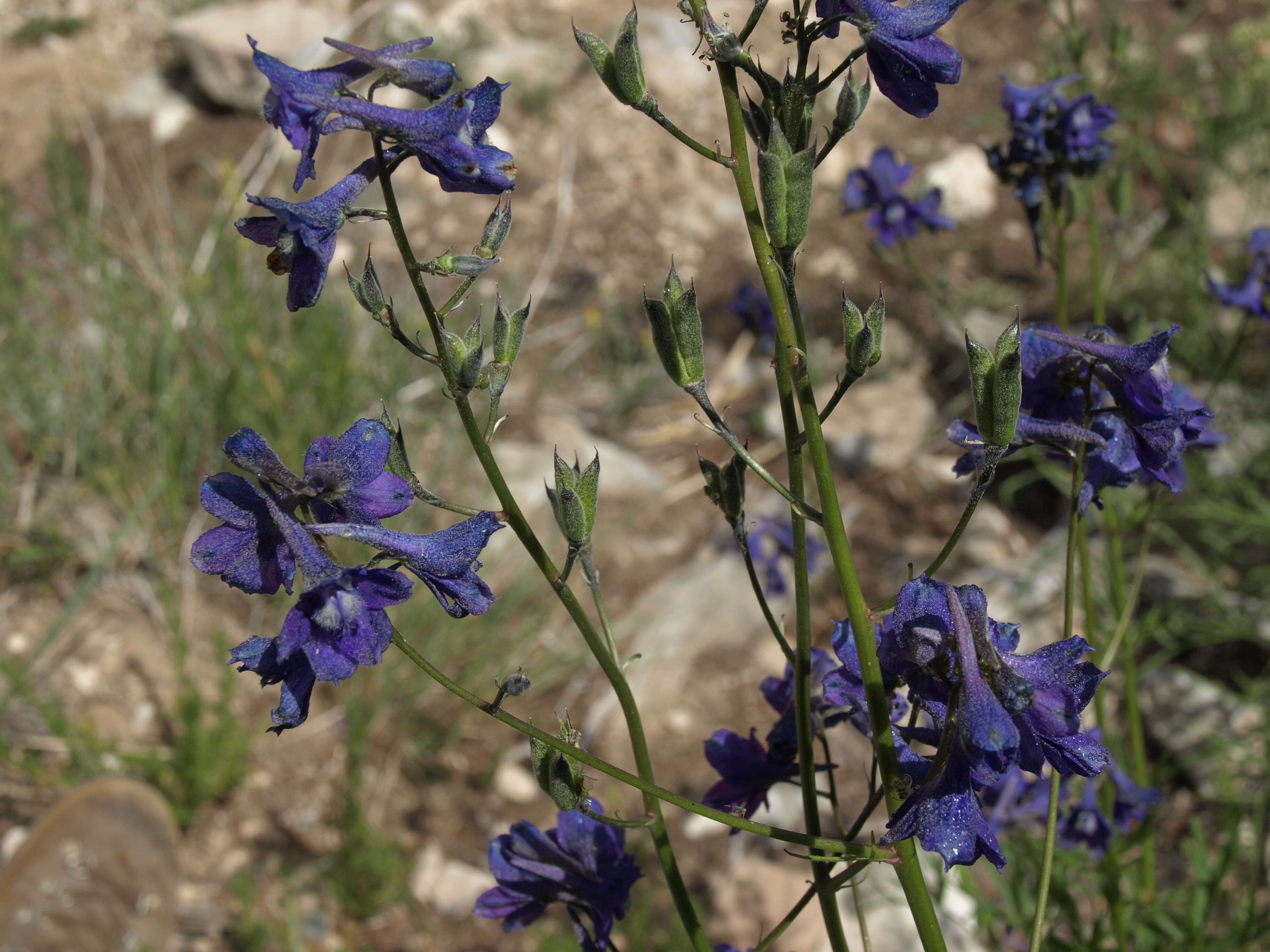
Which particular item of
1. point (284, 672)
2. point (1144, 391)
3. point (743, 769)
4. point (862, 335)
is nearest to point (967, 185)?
point (1144, 391)

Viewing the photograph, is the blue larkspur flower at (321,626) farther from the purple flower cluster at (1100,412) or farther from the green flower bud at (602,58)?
the purple flower cluster at (1100,412)

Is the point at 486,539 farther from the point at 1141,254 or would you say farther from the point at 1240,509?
the point at 1141,254

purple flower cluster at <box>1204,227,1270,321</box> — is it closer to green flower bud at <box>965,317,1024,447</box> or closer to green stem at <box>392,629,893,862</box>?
green flower bud at <box>965,317,1024,447</box>

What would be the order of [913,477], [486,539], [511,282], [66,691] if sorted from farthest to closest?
[511,282] < [913,477] < [66,691] < [486,539]

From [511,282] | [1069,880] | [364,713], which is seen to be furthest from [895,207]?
[511,282]

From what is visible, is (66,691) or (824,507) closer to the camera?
(824,507)

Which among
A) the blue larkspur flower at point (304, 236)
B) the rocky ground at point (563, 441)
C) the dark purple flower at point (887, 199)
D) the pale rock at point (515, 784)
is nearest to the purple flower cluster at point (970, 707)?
the blue larkspur flower at point (304, 236)

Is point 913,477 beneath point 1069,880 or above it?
above
